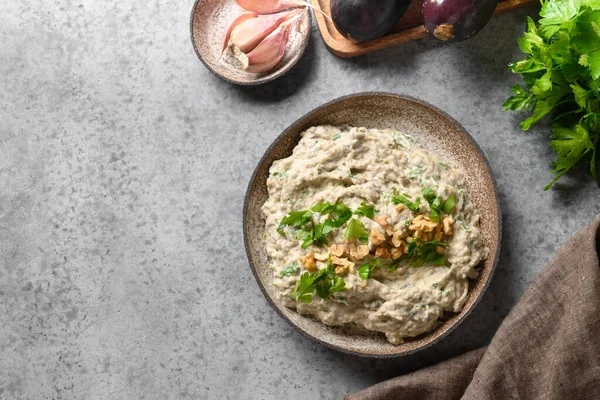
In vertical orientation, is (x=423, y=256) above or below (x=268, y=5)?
below

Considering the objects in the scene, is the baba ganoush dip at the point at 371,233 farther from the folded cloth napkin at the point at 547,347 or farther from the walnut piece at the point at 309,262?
the folded cloth napkin at the point at 547,347

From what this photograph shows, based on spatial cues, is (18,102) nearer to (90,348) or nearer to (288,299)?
(90,348)

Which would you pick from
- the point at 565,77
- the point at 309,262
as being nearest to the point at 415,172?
the point at 309,262

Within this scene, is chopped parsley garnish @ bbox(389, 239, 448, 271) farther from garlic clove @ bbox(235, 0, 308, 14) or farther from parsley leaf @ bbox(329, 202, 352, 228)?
garlic clove @ bbox(235, 0, 308, 14)

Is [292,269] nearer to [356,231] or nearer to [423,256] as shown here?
[356,231]

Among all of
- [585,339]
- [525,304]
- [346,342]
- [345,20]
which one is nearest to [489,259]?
[525,304]

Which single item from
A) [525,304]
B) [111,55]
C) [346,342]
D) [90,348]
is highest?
[111,55]

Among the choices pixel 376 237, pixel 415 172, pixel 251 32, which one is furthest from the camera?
pixel 251 32
